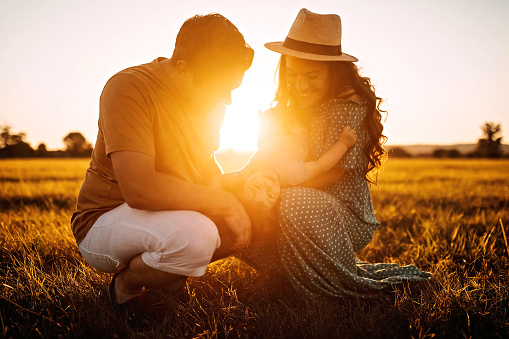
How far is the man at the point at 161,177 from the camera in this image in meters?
1.97

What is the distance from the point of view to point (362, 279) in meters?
2.62

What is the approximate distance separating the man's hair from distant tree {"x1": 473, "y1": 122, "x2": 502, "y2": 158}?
55992mm

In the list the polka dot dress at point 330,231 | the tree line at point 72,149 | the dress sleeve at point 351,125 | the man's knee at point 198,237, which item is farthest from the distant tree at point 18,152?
the man's knee at point 198,237

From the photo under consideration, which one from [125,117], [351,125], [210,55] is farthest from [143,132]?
[351,125]

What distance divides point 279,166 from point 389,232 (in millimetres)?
2468

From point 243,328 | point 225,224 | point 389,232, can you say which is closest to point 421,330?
point 243,328

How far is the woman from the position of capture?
2.52 m

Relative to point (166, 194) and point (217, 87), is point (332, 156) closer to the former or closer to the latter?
point (217, 87)

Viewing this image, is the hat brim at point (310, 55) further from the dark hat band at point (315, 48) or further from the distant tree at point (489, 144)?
the distant tree at point (489, 144)

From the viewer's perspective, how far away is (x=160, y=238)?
200 cm

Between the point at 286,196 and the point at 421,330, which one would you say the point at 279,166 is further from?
the point at 421,330

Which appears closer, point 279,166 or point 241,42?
point 241,42

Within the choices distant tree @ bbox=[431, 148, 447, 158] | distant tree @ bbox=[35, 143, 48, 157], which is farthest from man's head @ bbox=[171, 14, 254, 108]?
distant tree @ bbox=[431, 148, 447, 158]

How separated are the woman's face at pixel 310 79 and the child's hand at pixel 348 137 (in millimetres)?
384
